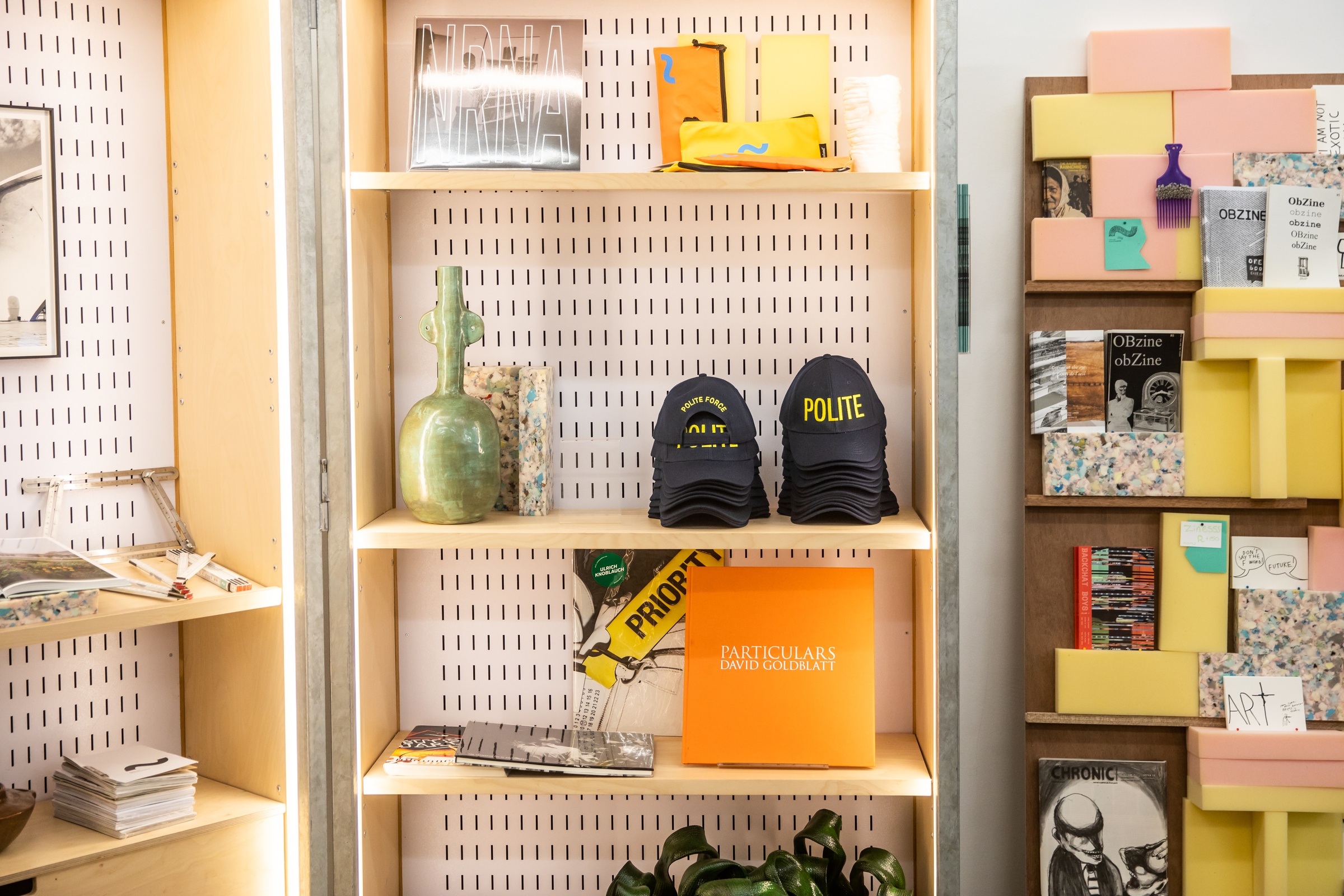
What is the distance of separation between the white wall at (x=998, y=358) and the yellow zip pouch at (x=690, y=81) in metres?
0.58

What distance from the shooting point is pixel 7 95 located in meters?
1.83

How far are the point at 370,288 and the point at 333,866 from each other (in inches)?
46.2

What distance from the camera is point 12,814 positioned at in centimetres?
163

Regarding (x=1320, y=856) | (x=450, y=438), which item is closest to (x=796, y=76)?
(x=450, y=438)

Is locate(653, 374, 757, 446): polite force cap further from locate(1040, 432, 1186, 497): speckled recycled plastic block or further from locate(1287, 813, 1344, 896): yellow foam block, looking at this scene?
locate(1287, 813, 1344, 896): yellow foam block

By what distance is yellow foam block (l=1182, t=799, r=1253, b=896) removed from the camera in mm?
2064

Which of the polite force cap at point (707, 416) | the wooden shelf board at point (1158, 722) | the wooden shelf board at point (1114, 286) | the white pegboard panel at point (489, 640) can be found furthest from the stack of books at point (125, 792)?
the wooden shelf board at point (1114, 286)

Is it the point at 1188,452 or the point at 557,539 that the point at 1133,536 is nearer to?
the point at 1188,452

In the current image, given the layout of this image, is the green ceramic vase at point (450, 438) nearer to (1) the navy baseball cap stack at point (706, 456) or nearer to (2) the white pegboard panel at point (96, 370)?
(1) the navy baseball cap stack at point (706, 456)

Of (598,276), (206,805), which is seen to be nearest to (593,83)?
(598,276)

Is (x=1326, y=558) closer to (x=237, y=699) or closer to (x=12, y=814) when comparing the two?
(x=237, y=699)

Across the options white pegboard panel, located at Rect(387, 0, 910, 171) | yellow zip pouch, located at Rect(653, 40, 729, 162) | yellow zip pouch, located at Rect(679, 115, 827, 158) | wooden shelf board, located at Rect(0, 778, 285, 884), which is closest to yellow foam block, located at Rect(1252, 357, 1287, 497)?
white pegboard panel, located at Rect(387, 0, 910, 171)

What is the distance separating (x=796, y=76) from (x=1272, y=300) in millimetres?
1125

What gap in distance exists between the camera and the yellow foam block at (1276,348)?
198 cm
